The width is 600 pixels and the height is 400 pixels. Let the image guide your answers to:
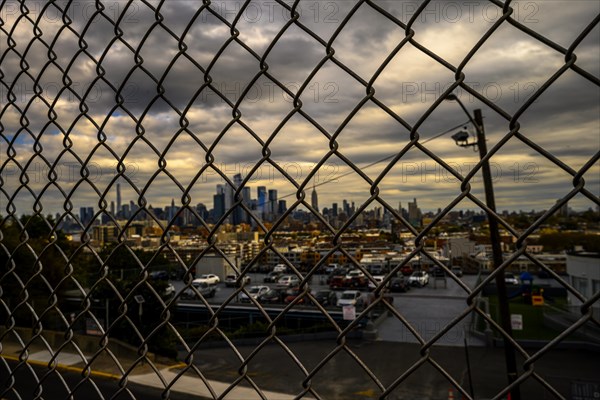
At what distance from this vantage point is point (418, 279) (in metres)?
29.1

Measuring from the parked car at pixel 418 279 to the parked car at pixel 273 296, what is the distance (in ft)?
30.9

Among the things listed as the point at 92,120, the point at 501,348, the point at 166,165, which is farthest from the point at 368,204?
the point at 501,348

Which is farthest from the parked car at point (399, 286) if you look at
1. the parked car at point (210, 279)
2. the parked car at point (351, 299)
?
the parked car at point (210, 279)

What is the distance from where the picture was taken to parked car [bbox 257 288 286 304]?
73.0 feet

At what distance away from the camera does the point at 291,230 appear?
2.25m

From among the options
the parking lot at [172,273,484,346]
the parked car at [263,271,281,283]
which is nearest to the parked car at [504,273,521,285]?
the parking lot at [172,273,484,346]

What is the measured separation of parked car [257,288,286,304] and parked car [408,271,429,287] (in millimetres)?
9417

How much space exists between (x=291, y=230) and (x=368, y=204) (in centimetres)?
121

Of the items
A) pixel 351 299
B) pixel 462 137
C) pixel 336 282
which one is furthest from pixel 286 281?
pixel 462 137

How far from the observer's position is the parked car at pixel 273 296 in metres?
22.3

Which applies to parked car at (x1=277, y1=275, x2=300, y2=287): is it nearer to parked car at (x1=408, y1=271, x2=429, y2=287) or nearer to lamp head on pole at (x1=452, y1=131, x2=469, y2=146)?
parked car at (x1=408, y1=271, x2=429, y2=287)

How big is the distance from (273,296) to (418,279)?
10.6m

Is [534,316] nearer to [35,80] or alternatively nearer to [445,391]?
[445,391]

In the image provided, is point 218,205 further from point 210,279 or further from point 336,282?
point 336,282
